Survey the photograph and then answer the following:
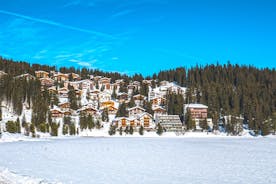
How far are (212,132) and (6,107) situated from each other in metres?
46.9

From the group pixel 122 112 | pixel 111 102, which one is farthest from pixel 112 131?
pixel 111 102

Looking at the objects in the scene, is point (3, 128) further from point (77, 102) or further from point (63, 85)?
point (63, 85)

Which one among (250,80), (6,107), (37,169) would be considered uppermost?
(250,80)

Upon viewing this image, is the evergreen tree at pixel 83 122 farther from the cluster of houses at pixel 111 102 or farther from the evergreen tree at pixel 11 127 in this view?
the evergreen tree at pixel 11 127

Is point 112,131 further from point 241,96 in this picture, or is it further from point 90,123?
point 241,96

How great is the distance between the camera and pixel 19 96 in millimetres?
68188

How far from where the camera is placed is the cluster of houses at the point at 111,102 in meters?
74.9

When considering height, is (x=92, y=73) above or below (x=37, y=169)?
above

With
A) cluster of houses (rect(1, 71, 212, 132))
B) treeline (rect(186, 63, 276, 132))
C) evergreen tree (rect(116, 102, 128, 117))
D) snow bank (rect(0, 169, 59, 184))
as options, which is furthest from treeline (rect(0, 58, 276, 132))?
snow bank (rect(0, 169, 59, 184))

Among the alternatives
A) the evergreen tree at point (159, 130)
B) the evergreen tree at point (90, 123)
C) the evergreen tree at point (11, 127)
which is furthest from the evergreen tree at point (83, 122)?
the evergreen tree at point (11, 127)

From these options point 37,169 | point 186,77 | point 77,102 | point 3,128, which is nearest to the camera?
point 37,169

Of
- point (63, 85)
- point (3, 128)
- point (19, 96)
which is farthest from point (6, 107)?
point (63, 85)

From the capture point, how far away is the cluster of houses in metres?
74.9

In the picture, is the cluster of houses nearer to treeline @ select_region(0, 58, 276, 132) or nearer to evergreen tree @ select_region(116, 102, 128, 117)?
evergreen tree @ select_region(116, 102, 128, 117)
